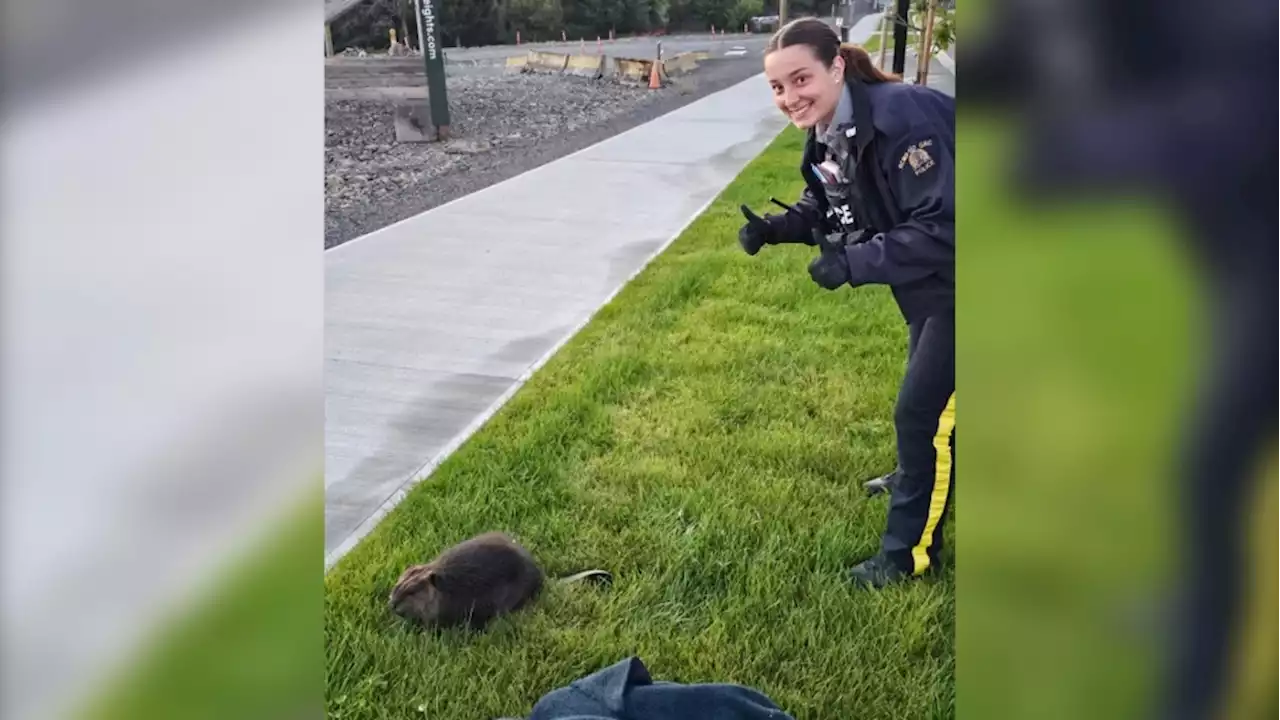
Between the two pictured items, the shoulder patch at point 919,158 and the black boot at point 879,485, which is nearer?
the shoulder patch at point 919,158

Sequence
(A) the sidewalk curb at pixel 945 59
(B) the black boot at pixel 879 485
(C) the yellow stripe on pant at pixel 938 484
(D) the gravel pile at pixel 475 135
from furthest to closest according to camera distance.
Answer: (D) the gravel pile at pixel 475 135 < (B) the black boot at pixel 879 485 < (C) the yellow stripe on pant at pixel 938 484 < (A) the sidewalk curb at pixel 945 59

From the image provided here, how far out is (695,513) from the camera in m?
2.75

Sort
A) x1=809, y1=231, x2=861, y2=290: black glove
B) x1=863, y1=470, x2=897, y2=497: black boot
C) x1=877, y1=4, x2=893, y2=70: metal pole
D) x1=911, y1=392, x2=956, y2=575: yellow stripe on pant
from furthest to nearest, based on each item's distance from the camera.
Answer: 1. x1=863, y1=470, x2=897, y2=497: black boot
2. x1=911, y1=392, x2=956, y2=575: yellow stripe on pant
3. x1=877, y1=4, x2=893, y2=70: metal pole
4. x1=809, y1=231, x2=861, y2=290: black glove

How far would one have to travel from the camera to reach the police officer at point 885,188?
1969 millimetres

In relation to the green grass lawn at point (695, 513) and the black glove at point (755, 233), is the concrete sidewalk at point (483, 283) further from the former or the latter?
the black glove at point (755, 233)

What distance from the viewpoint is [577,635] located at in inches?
94.1

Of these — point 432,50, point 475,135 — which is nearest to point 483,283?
point 475,135

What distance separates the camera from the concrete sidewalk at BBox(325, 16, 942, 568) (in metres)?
3.09

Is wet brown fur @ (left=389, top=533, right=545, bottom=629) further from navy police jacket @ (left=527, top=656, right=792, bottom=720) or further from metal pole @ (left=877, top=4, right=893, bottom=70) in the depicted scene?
metal pole @ (left=877, top=4, right=893, bottom=70)

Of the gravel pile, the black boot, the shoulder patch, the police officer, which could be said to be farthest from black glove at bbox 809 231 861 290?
the black boot

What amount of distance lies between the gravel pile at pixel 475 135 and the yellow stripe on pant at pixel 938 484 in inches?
36.3

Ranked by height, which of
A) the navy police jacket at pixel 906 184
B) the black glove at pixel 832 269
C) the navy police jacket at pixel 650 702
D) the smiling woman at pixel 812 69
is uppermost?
the smiling woman at pixel 812 69
